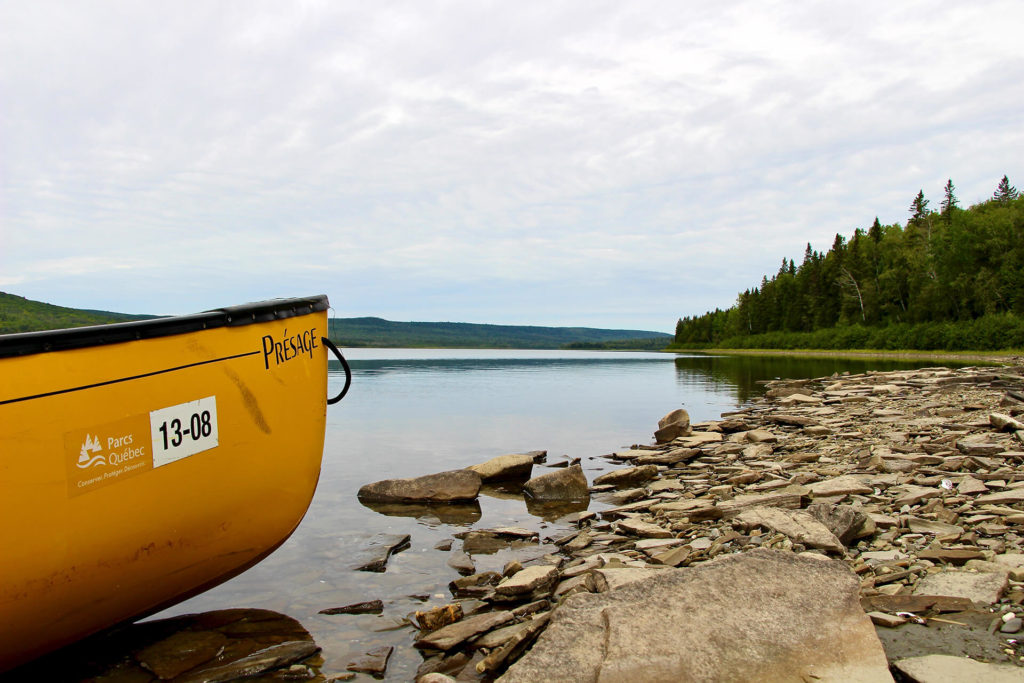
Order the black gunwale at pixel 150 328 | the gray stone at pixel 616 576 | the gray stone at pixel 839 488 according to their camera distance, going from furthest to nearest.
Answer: the gray stone at pixel 839 488
the gray stone at pixel 616 576
the black gunwale at pixel 150 328

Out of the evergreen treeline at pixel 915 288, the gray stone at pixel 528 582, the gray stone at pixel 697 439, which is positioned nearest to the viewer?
the gray stone at pixel 528 582

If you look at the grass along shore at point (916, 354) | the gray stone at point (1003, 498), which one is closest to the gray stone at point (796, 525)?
the gray stone at point (1003, 498)

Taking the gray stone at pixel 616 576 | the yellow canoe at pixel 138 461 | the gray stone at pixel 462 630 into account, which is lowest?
the gray stone at pixel 462 630

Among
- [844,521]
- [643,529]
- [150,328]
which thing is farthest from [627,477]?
[150,328]

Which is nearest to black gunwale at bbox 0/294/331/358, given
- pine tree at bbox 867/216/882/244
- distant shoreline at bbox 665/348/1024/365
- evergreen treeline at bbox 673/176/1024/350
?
distant shoreline at bbox 665/348/1024/365

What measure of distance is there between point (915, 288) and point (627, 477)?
7400 cm

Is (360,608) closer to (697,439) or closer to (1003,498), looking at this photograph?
(1003,498)

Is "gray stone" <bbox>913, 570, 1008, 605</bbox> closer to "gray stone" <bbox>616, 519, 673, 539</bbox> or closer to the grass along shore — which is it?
"gray stone" <bbox>616, 519, 673, 539</bbox>

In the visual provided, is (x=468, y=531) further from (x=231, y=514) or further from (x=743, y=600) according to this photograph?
(x=743, y=600)

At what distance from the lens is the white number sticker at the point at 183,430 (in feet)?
16.3

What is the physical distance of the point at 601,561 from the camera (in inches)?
241

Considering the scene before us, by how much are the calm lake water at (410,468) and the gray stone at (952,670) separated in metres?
3.12

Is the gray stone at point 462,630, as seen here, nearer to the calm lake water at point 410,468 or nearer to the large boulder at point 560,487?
the calm lake water at point 410,468

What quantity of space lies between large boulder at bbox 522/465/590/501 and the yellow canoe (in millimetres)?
4979
